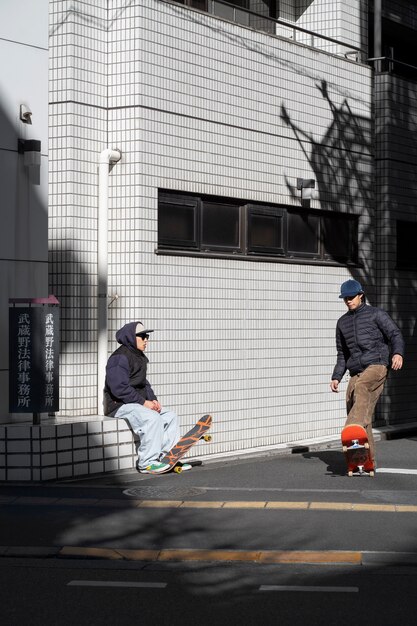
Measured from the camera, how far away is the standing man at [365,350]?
11.9 m

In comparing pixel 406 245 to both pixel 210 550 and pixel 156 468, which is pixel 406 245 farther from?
pixel 210 550

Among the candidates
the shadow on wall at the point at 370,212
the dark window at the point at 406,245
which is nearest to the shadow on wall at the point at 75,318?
the shadow on wall at the point at 370,212

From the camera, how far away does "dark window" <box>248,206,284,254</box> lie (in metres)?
14.7

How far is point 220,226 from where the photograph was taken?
1423 cm

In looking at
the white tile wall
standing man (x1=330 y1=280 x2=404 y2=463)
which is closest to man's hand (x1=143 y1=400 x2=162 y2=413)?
the white tile wall

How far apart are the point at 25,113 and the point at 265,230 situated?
13.1ft

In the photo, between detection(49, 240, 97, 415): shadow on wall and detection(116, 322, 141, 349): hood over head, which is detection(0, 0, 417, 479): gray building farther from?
detection(116, 322, 141, 349): hood over head

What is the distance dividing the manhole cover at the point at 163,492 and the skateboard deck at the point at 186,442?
967 millimetres

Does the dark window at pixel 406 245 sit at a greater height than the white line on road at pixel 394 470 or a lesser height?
greater

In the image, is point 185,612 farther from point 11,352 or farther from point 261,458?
point 261,458

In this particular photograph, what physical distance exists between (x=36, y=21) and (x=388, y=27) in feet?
27.6

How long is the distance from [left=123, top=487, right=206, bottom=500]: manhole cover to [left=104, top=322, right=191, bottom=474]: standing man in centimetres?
90

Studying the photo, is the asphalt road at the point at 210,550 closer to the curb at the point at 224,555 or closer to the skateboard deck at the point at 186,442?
the curb at the point at 224,555

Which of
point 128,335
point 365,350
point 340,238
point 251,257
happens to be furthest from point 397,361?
point 340,238
